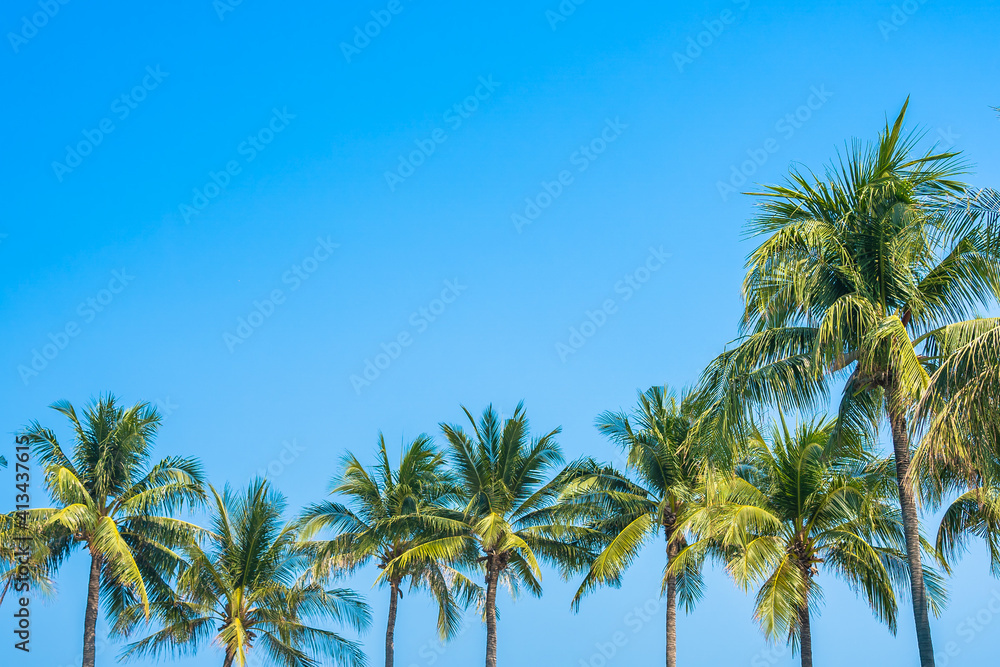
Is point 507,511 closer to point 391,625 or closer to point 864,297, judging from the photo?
point 391,625

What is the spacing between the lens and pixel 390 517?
2870 centimetres

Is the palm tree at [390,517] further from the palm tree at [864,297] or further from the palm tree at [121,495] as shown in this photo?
the palm tree at [864,297]

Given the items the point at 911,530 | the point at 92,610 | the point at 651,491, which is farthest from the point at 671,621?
the point at 92,610

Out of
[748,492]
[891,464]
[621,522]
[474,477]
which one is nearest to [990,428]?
[891,464]

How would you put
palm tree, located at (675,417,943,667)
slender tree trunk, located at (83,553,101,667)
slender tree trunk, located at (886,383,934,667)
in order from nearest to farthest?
1. slender tree trunk, located at (886,383,934,667)
2. palm tree, located at (675,417,943,667)
3. slender tree trunk, located at (83,553,101,667)

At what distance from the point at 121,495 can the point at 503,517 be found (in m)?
10.7

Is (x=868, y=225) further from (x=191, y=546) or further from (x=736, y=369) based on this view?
(x=191, y=546)

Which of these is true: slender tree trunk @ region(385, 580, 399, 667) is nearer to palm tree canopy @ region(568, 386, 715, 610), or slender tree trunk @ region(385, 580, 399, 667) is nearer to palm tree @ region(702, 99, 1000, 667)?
palm tree canopy @ region(568, 386, 715, 610)

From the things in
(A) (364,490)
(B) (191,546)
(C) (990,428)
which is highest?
(A) (364,490)

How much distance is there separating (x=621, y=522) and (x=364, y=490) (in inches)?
Answer: 324

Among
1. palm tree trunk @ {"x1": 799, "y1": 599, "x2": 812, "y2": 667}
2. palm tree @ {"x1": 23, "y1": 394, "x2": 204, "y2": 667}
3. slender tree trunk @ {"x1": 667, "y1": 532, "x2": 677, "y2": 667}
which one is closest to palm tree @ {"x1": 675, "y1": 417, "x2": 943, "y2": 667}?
palm tree trunk @ {"x1": 799, "y1": 599, "x2": 812, "y2": 667}

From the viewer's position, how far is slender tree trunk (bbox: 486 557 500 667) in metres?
27.7

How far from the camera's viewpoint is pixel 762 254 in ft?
55.4

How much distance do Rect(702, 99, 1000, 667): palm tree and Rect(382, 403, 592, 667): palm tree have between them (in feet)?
37.7
